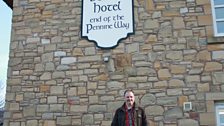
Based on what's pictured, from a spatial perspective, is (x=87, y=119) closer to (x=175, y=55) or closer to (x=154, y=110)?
(x=154, y=110)

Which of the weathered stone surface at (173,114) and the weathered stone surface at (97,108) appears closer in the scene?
the weathered stone surface at (173,114)

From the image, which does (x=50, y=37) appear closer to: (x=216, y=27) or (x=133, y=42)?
(x=133, y=42)

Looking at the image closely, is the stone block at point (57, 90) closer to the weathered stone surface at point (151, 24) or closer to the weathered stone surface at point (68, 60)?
the weathered stone surface at point (68, 60)

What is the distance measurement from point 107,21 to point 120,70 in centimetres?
116

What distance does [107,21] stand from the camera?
7305mm

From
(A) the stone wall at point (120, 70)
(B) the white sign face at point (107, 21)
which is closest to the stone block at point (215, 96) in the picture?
(A) the stone wall at point (120, 70)

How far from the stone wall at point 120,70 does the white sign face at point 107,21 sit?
0.15 meters

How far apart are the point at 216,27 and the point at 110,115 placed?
277 cm

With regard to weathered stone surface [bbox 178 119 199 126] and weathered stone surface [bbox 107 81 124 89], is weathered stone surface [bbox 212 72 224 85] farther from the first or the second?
weathered stone surface [bbox 107 81 124 89]

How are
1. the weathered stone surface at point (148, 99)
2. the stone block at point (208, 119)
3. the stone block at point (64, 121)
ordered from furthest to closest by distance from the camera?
the stone block at point (64, 121)
the weathered stone surface at point (148, 99)
the stone block at point (208, 119)

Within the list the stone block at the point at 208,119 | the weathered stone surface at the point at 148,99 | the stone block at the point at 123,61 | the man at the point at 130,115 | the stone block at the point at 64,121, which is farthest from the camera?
the stone block at the point at 123,61

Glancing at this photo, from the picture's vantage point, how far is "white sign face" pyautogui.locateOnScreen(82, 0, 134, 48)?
714cm

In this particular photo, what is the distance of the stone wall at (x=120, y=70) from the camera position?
6.50m

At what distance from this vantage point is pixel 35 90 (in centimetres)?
714
